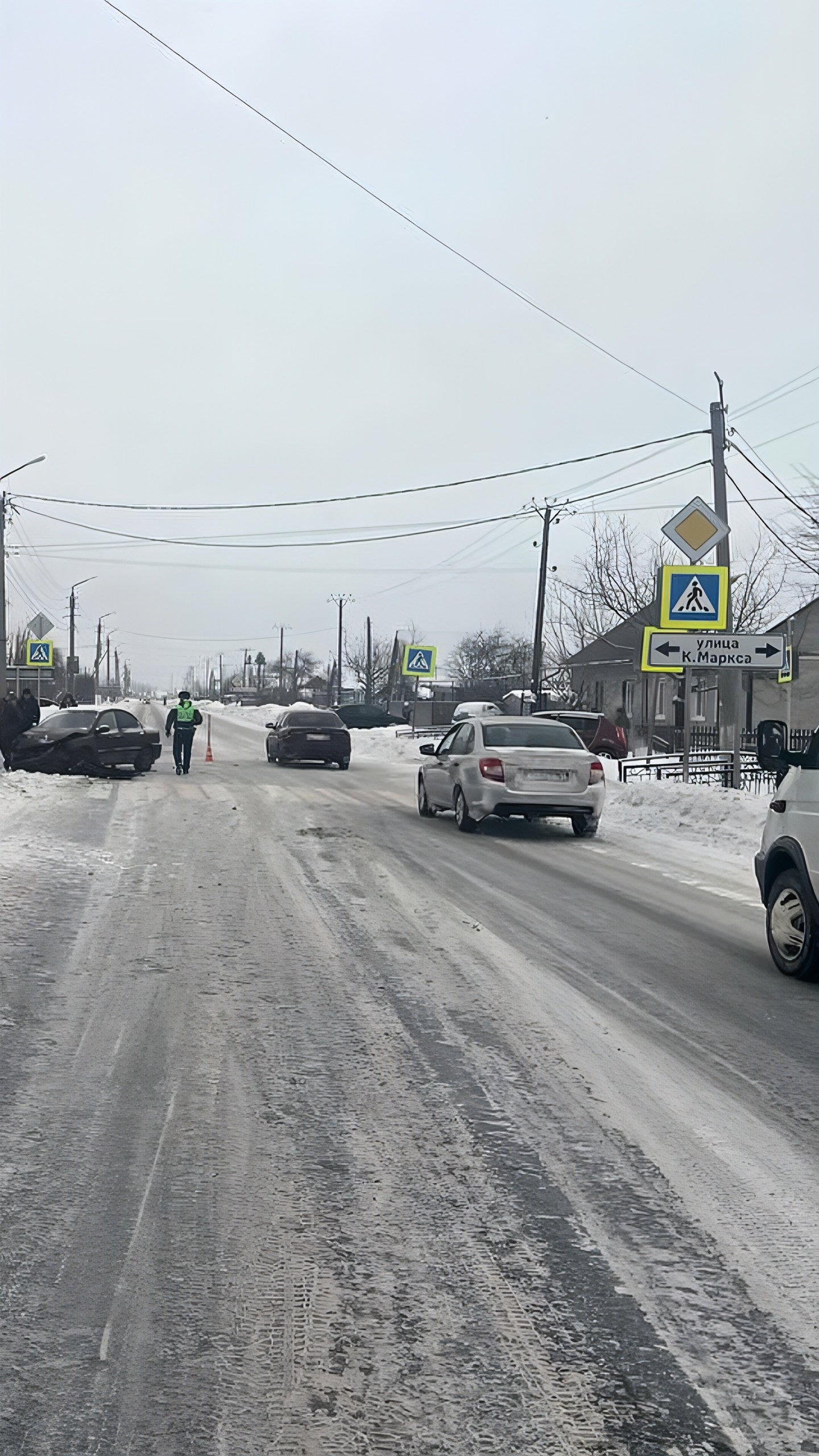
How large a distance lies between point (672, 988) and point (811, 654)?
4287 centimetres

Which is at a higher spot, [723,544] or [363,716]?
[723,544]

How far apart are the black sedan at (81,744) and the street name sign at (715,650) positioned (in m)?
10.6

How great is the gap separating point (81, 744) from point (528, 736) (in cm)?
1082

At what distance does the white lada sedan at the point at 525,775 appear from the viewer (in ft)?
50.9

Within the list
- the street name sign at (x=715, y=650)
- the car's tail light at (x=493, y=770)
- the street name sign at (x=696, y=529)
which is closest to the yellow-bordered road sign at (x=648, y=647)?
the street name sign at (x=715, y=650)

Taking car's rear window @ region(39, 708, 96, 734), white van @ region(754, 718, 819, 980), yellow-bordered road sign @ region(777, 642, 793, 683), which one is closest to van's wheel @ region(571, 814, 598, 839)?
yellow-bordered road sign @ region(777, 642, 793, 683)

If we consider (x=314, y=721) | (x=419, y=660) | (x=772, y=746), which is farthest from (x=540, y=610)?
(x=772, y=746)

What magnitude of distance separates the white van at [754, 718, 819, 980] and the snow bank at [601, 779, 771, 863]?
582 centimetres

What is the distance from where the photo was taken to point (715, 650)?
19.2 meters

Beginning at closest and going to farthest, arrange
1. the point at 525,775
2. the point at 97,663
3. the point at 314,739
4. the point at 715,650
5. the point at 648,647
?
1. the point at 525,775
2. the point at 715,650
3. the point at 648,647
4. the point at 314,739
5. the point at 97,663

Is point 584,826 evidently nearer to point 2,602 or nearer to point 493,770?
point 493,770

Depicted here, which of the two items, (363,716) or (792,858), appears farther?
(363,716)

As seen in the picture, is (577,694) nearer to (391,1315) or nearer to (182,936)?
(182,936)

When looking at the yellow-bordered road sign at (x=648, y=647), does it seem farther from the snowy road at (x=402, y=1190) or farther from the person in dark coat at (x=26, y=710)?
the person in dark coat at (x=26, y=710)
